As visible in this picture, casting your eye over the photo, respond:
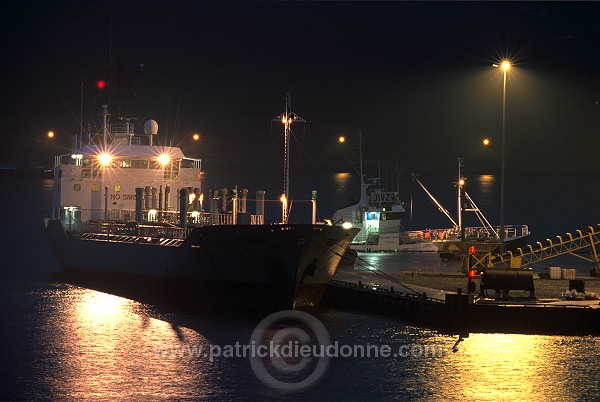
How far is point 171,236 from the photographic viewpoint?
44.3 meters

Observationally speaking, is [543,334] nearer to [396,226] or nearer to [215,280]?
[215,280]

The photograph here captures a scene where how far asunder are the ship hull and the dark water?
1140 mm

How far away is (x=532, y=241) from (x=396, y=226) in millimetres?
40218

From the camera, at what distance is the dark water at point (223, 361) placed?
28.3m

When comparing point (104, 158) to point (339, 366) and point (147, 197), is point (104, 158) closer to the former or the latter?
point (147, 197)

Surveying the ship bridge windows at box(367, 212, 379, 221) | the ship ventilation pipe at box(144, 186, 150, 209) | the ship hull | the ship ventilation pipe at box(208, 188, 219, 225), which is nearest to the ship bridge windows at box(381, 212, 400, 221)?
the ship bridge windows at box(367, 212, 379, 221)

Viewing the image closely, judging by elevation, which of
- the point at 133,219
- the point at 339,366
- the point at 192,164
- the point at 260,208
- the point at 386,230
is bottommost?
the point at 339,366

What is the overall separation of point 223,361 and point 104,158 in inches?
983

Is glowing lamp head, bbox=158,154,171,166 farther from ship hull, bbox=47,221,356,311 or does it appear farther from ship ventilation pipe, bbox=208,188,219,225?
ship hull, bbox=47,221,356,311

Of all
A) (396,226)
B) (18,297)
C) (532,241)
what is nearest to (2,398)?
(18,297)

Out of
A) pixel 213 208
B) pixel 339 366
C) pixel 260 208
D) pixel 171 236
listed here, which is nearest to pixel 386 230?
pixel 213 208

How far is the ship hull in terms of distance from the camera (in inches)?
1500

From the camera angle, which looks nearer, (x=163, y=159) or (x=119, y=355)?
(x=119, y=355)

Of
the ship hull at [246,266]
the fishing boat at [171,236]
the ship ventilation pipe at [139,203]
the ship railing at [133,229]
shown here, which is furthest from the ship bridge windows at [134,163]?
the ship hull at [246,266]
